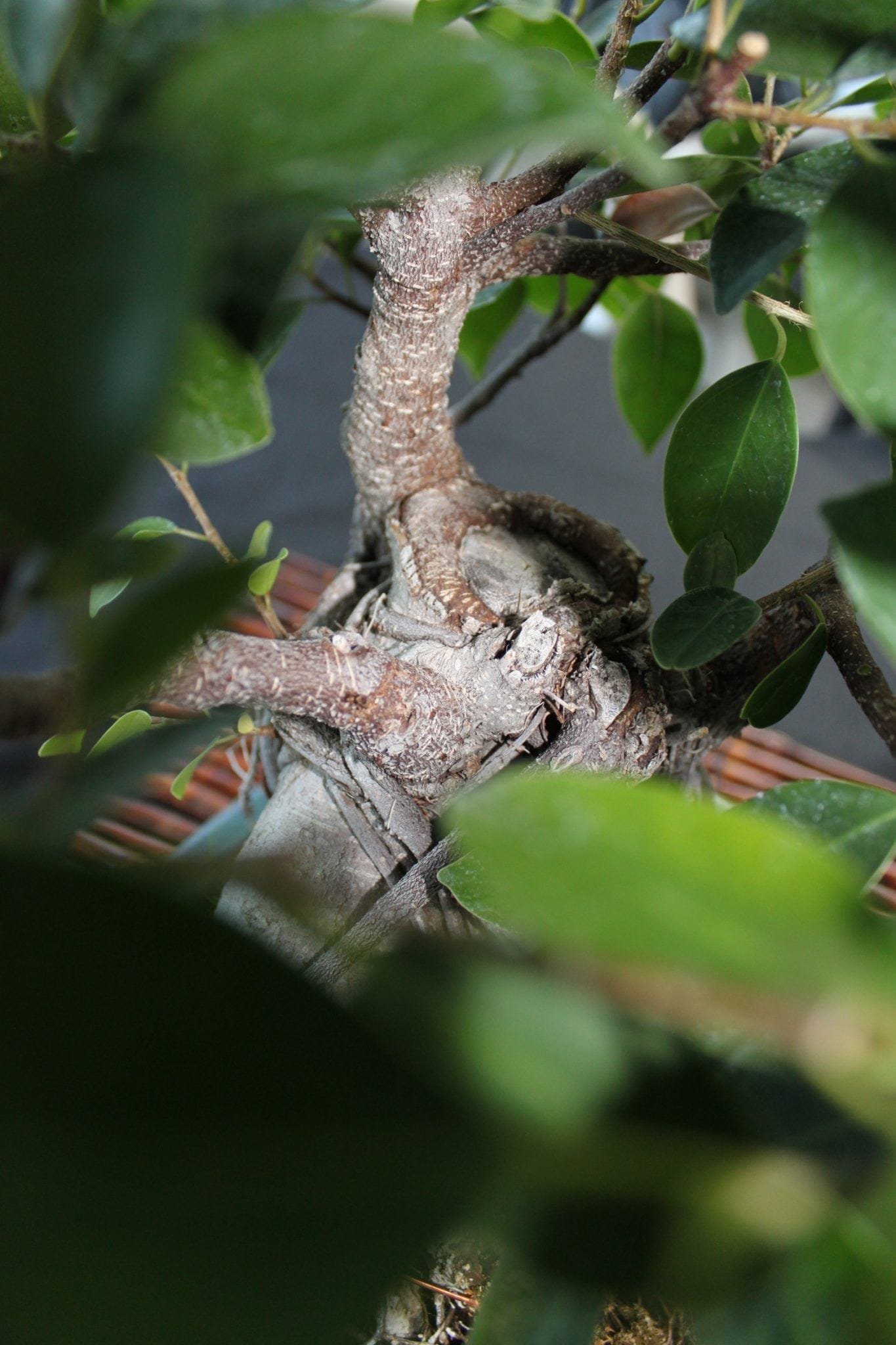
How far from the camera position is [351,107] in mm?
150

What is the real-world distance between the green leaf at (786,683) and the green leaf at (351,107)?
0.90ft

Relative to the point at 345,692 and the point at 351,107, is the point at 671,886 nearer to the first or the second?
the point at 351,107

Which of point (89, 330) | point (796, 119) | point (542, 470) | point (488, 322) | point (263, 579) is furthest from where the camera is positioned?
point (542, 470)

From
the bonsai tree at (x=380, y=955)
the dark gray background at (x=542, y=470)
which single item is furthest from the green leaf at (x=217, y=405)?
the dark gray background at (x=542, y=470)

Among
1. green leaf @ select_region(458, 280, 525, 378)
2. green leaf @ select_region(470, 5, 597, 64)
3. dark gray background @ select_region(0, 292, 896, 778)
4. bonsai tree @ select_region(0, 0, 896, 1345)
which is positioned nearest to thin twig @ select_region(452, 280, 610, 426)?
green leaf @ select_region(458, 280, 525, 378)

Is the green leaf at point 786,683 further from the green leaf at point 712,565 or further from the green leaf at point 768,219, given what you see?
the green leaf at point 768,219

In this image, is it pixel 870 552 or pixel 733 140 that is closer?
pixel 870 552

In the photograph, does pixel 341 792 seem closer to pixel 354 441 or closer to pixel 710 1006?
pixel 354 441

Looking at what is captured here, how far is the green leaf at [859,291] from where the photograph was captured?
22cm

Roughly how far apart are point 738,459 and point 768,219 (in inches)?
5.9

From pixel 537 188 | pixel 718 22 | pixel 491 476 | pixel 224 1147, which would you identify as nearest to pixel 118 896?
pixel 224 1147

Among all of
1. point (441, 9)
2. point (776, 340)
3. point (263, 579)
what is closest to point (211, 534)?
point (263, 579)

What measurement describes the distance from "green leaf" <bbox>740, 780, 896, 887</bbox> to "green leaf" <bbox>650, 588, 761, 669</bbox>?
0.07 m

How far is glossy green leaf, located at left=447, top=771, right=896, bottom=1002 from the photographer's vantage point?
139 millimetres
